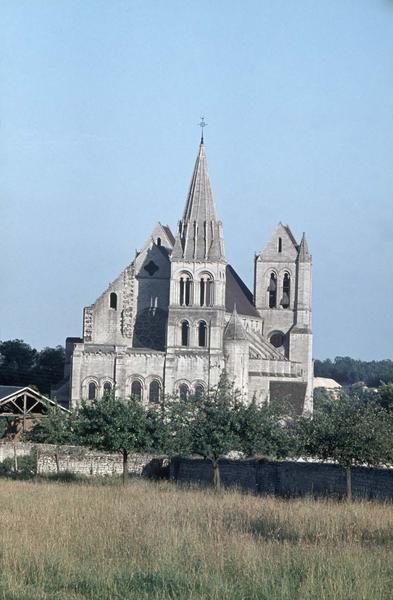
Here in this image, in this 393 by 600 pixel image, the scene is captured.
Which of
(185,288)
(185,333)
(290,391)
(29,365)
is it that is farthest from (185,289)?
(29,365)

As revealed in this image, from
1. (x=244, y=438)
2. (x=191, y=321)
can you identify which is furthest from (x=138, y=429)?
(x=191, y=321)

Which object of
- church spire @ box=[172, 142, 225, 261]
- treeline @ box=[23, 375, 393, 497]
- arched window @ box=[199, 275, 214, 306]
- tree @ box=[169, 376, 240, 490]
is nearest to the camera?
treeline @ box=[23, 375, 393, 497]

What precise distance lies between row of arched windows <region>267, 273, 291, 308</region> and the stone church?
3728 mm

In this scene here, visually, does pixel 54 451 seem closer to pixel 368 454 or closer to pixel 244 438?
pixel 244 438

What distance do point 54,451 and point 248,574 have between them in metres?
30.4

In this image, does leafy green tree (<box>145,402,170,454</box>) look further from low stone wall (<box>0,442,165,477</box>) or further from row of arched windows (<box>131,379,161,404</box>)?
row of arched windows (<box>131,379,161,404</box>)

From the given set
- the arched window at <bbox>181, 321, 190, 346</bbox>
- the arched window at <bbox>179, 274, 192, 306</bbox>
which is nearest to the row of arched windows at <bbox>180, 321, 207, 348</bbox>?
the arched window at <bbox>181, 321, 190, 346</bbox>

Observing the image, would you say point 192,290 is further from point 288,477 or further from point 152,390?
point 288,477

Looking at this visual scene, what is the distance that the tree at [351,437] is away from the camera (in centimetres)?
3359

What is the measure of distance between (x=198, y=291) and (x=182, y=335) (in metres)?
3.21

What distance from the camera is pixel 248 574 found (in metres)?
16.5

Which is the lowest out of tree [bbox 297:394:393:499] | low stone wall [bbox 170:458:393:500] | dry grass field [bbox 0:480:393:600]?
dry grass field [bbox 0:480:393:600]

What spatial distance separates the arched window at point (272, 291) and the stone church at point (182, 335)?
395 centimetres

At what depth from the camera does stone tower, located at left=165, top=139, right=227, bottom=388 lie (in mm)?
85812
